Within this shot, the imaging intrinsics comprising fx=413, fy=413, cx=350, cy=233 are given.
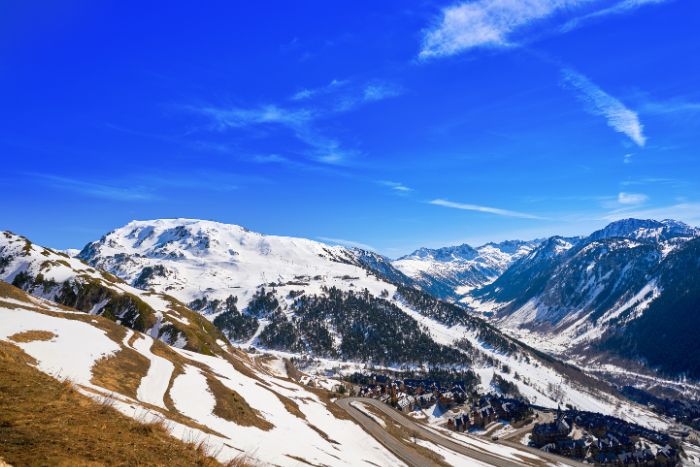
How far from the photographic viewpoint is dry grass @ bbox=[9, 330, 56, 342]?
49.4m

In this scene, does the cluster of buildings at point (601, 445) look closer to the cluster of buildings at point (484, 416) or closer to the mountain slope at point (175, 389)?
the cluster of buildings at point (484, 416)

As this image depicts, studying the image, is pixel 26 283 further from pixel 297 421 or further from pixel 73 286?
pixel 297 421

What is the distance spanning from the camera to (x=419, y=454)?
8250cm

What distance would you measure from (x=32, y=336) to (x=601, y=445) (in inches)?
7620

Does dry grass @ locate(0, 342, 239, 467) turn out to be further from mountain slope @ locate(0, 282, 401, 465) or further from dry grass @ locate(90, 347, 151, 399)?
dry grass @ locate(90, 347, 151, 399)

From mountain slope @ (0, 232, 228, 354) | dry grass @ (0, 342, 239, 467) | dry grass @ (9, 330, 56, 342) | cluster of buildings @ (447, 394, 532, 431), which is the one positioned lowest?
cluster of buildings @ (447, 394, 532, 431)

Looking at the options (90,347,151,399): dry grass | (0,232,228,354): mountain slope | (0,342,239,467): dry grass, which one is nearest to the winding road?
(90,347,151,399): dry grass

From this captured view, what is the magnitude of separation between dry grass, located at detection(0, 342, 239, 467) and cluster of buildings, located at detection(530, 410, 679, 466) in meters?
173

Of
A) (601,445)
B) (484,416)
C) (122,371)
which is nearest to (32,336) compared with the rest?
(122,371)

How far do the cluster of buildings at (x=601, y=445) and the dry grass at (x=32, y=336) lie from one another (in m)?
164

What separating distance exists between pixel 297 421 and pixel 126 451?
54363 millimetres

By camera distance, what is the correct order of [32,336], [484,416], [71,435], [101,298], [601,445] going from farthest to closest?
[484,416]
[601,445]
[101,298]
[32,336]
[71,435]

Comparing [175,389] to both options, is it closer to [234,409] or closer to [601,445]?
[234,409]

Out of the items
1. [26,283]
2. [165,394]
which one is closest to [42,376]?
[165,394]
